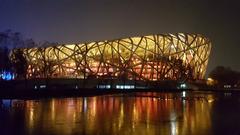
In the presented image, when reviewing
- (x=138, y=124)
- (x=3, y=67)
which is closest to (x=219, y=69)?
(x=3, y=67)

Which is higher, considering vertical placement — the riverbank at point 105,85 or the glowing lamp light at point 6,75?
the glowing lamp light at point 6,75

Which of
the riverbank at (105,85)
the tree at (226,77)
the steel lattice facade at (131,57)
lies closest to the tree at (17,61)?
the riverbank at (105,85)

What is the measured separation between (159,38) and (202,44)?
15.4m

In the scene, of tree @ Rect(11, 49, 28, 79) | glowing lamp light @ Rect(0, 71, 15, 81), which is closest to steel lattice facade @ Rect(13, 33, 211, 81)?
glowing lamp light @ Rect(0, 71, 15, 81)

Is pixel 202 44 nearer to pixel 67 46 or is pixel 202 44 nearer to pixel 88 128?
pixel 67 46

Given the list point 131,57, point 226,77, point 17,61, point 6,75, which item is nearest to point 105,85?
point 131,57

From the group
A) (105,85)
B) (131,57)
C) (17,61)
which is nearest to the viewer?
(17,61)

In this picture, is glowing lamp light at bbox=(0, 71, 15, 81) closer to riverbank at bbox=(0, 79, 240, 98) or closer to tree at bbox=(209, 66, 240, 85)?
riverbank at bbox=(0, 79, 240, 98)

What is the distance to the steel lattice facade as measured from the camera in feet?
452

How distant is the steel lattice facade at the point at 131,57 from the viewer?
138m

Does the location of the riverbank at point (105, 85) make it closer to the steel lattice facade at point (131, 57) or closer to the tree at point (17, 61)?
the tree at point (17, 61)

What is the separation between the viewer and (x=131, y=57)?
140 metres

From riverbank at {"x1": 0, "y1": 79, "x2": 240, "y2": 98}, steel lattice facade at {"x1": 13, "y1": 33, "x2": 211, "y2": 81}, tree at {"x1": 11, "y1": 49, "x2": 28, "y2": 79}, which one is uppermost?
steel lattice facade at {"x1": 13, "y1": 33, "x2": 211, "y2": 81}

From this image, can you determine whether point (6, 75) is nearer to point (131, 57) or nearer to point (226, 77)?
point (131, 57)
